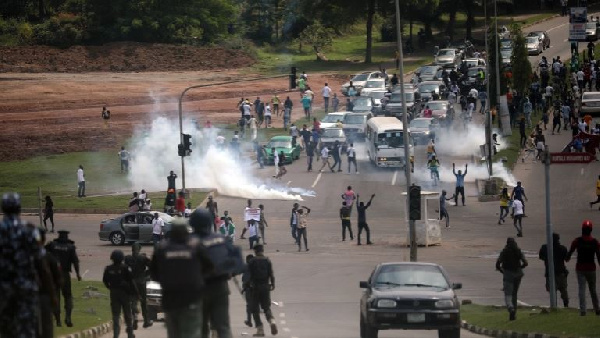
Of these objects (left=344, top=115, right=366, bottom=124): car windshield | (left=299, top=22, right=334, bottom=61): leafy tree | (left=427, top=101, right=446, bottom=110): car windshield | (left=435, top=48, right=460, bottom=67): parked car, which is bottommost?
(left=344, top=115, right=366, bottom=124): car windshield

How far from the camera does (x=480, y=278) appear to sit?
36219mm

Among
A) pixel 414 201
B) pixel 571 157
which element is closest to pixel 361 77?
pixel 414 201

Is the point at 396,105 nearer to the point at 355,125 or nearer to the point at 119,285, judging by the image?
the point at 355,125

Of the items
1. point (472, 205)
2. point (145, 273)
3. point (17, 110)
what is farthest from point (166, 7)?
point (145, 273)

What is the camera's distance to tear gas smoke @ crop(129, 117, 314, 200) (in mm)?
55344

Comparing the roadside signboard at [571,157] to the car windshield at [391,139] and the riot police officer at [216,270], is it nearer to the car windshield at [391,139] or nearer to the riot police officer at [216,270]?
the riot police officer at [216,270]

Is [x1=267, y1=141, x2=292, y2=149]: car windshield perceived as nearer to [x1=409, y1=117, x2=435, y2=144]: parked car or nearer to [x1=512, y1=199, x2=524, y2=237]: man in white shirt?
[x1=409, y1=117, x2=435, y2=144]: parked car

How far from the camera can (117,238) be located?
45656mm

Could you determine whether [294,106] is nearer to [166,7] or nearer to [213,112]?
[213,112]

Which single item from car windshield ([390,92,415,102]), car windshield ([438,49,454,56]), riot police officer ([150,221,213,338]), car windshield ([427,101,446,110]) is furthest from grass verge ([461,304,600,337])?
car windshield ([438,49,454,56])

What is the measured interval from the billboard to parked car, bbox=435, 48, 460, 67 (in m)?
7.63

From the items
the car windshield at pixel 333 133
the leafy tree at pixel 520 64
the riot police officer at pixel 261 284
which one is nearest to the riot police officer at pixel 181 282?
the riot police officer at pixel 261 284

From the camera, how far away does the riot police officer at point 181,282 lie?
12969mm

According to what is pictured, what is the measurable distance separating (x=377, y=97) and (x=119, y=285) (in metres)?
53.2
